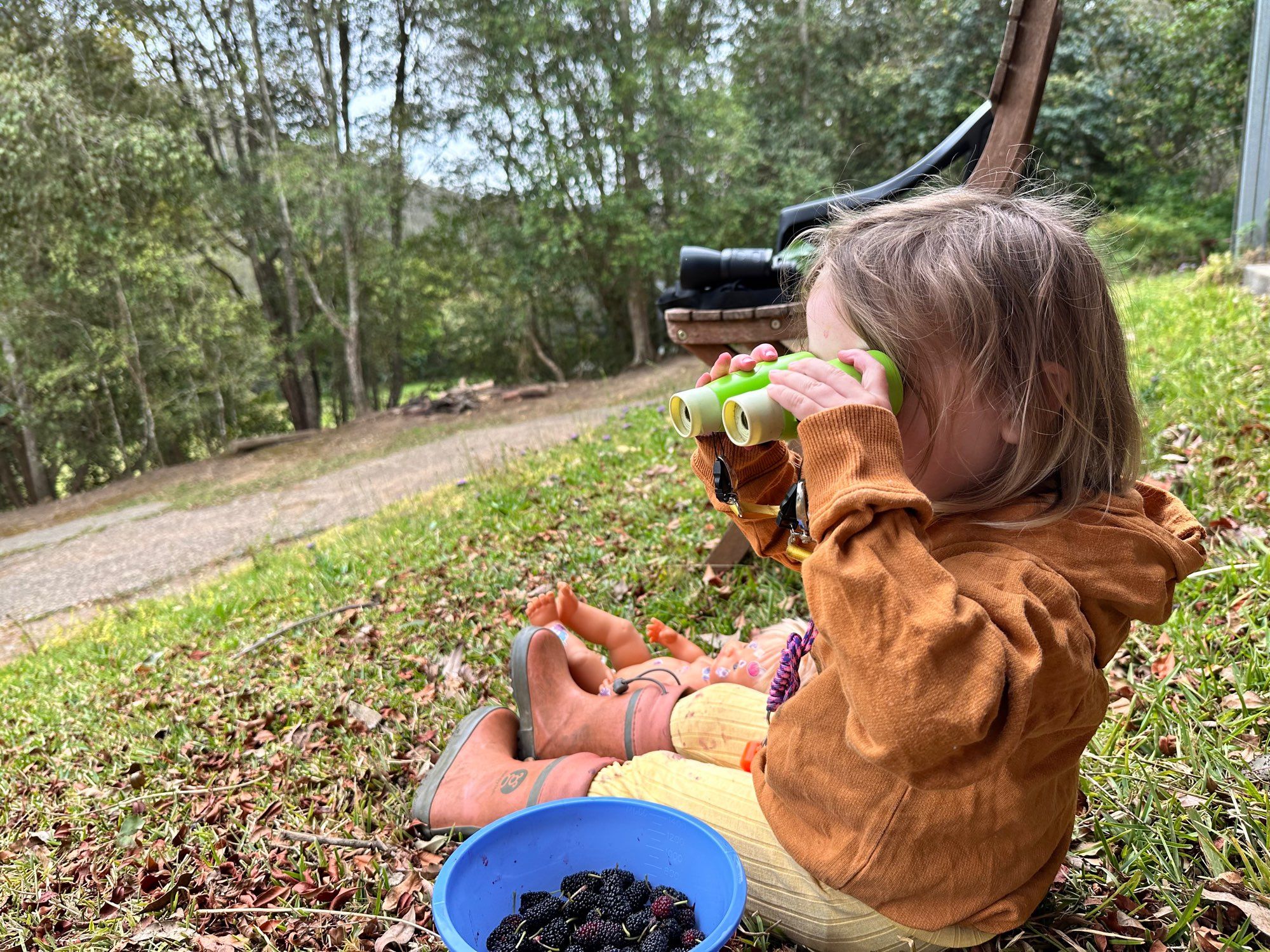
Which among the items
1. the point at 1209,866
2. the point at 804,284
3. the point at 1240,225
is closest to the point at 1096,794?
the point at 1209,866

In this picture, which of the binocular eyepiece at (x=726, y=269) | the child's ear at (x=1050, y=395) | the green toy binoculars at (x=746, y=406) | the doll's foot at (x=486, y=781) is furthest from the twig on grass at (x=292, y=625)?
the child's ear at (x=1050, y=395)

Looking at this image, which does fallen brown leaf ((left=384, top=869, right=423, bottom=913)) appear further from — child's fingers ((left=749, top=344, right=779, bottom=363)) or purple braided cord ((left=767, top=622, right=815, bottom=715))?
child's fingers ((left=749, top=344, right=779, bottom=363))

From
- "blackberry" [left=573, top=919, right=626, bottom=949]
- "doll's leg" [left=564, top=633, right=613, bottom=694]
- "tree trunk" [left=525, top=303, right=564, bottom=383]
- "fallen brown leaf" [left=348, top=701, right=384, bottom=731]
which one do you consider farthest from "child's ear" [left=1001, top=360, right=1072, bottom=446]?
"tree trunk" [left=525, top=303, right=564, bottom=383]

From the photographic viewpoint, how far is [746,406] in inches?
50.8

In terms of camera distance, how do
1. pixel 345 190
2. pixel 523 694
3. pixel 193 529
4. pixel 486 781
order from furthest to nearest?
pixel 345 190 < pixel 193 529 < pixel 523 694 < pixel 486 781

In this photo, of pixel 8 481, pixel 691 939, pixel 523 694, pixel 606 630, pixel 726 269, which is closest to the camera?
pixel 691 939

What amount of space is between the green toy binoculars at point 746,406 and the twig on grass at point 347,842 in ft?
4.22

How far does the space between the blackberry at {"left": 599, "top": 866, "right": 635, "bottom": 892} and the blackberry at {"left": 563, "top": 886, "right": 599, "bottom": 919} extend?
29mm

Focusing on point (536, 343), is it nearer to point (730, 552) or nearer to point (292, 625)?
point (292, 625)

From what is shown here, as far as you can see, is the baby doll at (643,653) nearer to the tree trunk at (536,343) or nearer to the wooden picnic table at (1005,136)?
the wooden picnic table at (1005,136)

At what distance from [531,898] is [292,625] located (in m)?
2.35

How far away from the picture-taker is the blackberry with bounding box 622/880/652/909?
147cm

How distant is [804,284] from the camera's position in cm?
163

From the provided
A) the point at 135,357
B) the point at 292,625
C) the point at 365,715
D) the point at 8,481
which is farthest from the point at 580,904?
the point at 8,481
